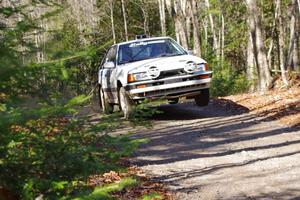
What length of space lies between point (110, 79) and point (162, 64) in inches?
69.4

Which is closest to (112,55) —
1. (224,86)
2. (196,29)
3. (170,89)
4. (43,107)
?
(170,89)

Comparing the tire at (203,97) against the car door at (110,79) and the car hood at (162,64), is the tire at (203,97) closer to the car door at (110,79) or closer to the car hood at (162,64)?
the car hood at (162,64)

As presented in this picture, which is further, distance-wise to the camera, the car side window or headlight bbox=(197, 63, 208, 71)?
the car side window

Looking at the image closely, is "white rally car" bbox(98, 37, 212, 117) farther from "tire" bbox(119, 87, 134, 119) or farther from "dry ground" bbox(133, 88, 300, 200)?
"dry ground" bbox(133, 88, 300, 200)

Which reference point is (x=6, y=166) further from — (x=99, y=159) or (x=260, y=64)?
(x=260, y=64)

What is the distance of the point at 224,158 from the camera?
731 centimetres

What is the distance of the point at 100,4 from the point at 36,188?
136 ft

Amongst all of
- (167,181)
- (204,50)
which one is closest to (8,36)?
(167,181)

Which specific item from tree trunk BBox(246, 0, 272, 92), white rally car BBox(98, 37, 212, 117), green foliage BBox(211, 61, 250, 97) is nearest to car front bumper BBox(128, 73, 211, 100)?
white rally car BBox(98, 37, 212, 117)

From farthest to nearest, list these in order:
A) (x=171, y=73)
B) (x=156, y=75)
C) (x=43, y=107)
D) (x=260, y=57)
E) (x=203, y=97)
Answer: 1. (x=260, y=57)
2. (x=203, y=97)
3. (x=171, y=73)
4. (x=156, y=75)
5. (x=43, y=107)

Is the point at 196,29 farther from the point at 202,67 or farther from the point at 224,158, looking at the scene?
the point at 224,158

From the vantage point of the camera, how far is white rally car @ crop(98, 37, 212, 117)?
10.4 meters

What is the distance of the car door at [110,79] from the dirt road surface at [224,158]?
1402 millimetres

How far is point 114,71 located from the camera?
1134cm
